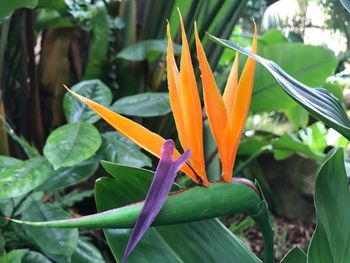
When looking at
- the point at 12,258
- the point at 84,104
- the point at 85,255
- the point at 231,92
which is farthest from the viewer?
the point at 84,104

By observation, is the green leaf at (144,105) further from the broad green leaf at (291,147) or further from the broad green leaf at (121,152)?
the broad green leaf at (291,147)

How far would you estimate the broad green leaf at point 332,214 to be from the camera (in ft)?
1.27

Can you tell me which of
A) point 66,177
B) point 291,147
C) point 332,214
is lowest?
point 291,147

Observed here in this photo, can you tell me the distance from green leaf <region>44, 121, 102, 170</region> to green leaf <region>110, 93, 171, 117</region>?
9 cm

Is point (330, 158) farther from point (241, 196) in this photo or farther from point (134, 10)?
point (134, 10)

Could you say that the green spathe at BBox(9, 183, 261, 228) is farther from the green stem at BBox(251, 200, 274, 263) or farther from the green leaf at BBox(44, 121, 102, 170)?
the green leaf at BBox(44, 121, 102, 170)

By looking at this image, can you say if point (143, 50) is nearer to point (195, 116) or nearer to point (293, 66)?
point (293, 66)

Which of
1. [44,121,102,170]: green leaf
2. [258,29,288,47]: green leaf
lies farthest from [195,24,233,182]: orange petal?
[258,29,288,47]: green leaf

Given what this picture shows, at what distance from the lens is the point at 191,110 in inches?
12.6

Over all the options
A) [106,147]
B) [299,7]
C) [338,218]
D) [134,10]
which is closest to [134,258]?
[338,218]

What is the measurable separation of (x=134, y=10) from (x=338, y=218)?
0.95 m

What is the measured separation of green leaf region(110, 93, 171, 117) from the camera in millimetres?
769

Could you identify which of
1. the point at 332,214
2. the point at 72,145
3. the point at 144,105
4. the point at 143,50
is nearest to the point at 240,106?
the point at 332,214

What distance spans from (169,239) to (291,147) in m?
0.77
